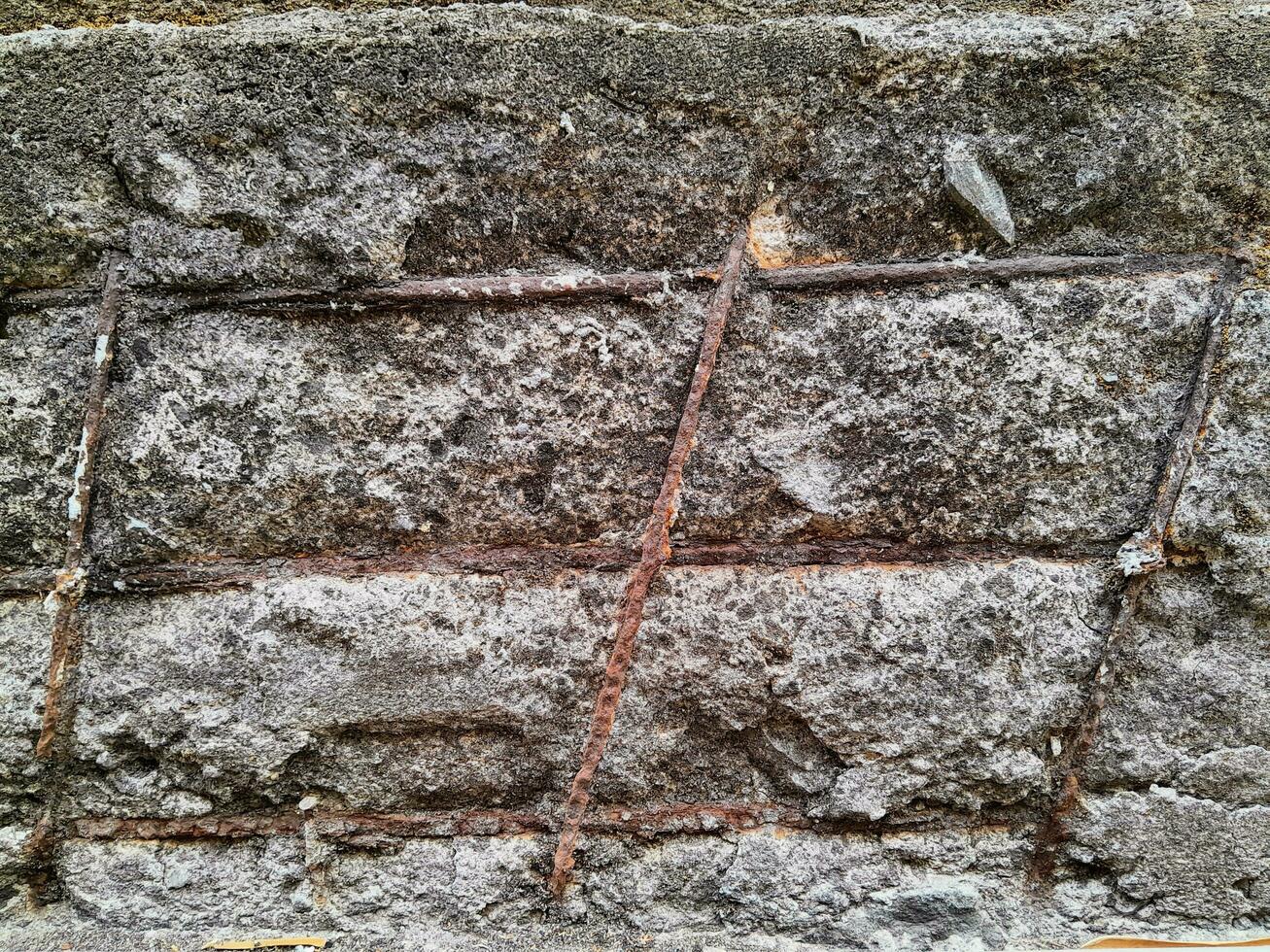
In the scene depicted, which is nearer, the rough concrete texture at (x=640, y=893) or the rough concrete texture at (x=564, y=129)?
the rough concrete texture at (x=564, y=129)

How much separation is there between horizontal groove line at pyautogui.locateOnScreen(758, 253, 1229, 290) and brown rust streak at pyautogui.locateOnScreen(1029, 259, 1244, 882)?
3.2 inches

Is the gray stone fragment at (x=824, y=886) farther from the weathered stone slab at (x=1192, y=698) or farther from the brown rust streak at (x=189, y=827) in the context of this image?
the brown rust streak at (x=189, y=827)

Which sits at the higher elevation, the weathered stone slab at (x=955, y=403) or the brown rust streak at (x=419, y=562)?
the weathered stone slab at (x=955, y=403)

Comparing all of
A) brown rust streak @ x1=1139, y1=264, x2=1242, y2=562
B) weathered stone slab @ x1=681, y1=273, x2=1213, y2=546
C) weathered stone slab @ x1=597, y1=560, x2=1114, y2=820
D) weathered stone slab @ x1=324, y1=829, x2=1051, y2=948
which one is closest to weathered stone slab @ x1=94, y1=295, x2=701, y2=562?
weathered stone slab @ x1=681, y1=273, x2=1213, y2=546

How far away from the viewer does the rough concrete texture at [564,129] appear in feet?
3.06

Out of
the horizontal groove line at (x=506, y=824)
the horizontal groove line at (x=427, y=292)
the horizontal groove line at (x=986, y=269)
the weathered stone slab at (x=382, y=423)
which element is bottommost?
the horizontal groove line at (x=506, y=824)

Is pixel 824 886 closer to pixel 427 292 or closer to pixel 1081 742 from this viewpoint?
pixel 1081 742

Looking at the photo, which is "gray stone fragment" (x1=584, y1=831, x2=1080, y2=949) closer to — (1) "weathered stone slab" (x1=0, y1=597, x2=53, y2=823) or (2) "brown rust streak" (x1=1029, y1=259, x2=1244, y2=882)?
(2) "brown rust streak" (x1=1029, y1=259, x2=1244, y2=882)

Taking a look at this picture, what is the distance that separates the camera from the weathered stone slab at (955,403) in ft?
3.23

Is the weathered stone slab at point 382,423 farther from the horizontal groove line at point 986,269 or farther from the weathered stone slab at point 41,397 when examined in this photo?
the horizontal groove line at point 986,269

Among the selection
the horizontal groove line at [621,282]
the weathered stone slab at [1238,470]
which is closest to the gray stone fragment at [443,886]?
the horizontal groove line at [621,282]

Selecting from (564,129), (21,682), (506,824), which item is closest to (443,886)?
(506,824)

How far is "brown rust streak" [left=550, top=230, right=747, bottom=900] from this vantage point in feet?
3.23

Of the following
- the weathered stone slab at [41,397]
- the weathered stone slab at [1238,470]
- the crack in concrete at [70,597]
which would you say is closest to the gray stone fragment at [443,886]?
the crack in concrete at [70,597]
